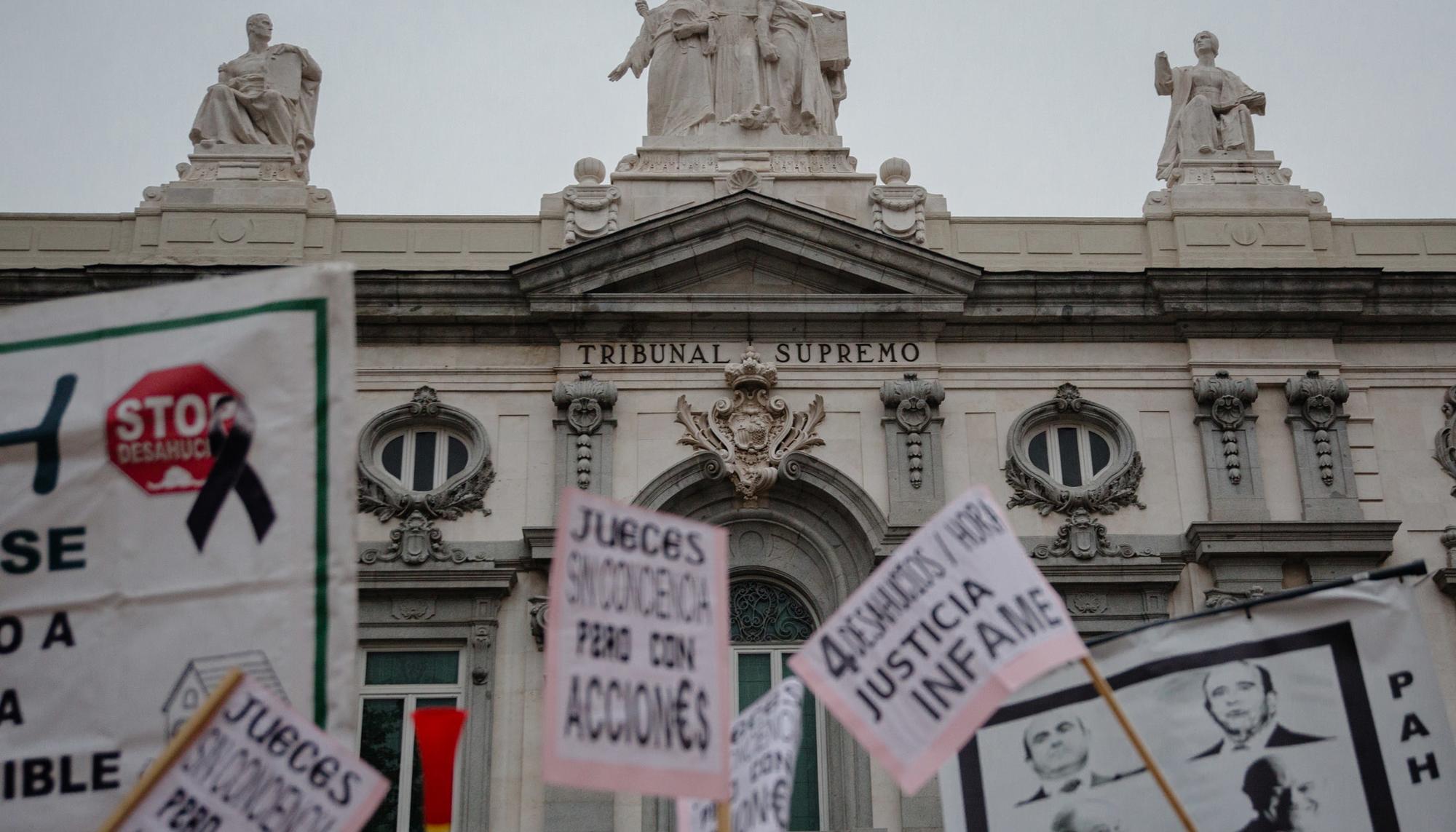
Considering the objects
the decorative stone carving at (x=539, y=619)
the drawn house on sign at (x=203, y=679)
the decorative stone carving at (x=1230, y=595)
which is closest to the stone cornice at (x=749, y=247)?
→ the decorative stone carving at (x=539, y=619)

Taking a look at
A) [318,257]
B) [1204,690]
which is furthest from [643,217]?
[1204,690]

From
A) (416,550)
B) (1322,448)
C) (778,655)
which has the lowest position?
(778,655)

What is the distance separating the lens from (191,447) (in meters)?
8.34

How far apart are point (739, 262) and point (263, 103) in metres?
6.56

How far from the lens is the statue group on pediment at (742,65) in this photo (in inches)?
917

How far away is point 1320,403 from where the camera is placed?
68.5ft

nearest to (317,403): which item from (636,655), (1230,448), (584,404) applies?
(636,655)

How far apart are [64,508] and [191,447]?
0.66 meters

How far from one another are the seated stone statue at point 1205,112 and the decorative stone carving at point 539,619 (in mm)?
9978

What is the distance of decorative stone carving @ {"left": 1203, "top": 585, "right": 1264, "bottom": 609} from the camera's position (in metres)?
19.6

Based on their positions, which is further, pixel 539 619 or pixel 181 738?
pixel 539 619

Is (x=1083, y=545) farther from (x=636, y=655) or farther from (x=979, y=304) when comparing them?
(x=636, y=655)

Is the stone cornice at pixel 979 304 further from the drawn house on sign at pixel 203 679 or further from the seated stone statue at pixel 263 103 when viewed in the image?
the drawn house on sign at pixel 203 679

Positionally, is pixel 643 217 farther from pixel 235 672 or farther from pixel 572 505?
pixel 235 672
